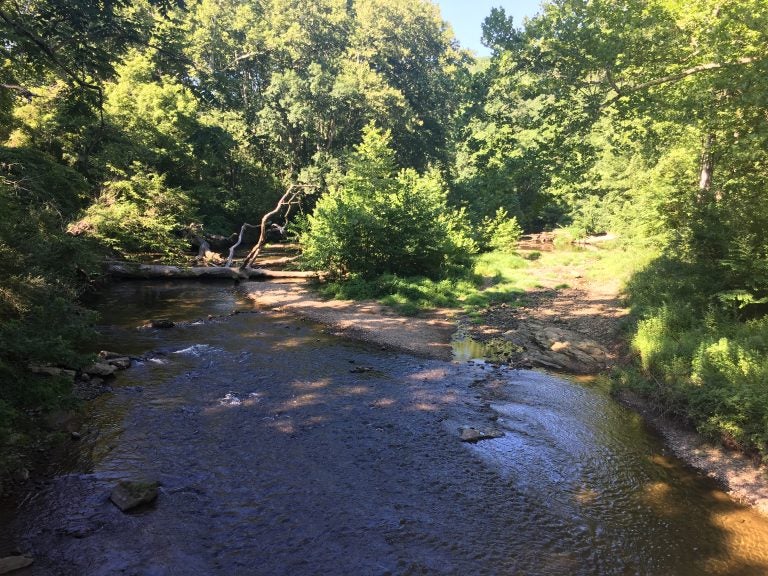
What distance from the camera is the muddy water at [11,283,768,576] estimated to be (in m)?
5.15

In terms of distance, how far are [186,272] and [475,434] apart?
1728cm

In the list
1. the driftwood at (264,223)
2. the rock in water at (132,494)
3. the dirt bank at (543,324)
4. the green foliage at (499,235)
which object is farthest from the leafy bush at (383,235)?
the rock in water at (132,494)

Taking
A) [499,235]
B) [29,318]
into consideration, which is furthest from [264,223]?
[29,318]

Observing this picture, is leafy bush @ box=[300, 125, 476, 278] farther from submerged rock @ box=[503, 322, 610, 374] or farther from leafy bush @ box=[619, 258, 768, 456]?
leafy bush @ box=[619, 258, 768, 456]

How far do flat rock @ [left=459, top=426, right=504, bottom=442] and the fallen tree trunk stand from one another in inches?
570

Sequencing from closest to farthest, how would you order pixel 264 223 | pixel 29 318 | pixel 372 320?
pixel 29 318 < pixel 372 320 < pixel 264 223

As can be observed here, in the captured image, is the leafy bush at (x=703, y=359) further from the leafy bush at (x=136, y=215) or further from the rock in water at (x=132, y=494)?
the leafy bush at (x=136, y=215)

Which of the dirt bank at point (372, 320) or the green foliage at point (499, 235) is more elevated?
the green foliage at point (499, 235)

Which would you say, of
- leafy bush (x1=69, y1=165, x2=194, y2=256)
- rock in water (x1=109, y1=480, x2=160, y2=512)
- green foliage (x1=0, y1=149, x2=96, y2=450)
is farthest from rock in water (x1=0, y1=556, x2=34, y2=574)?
leafy bush (x1=69, y1=165, x2=194, y2=256)

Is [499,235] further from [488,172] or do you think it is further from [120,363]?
[120,363]

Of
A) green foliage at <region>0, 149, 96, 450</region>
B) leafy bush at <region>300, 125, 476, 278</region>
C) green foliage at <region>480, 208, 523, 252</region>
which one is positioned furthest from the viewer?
green foliage at <region>480, 208, 523, 252</region>

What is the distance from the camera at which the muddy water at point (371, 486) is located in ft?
16.9

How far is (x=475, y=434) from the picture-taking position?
7898 mm

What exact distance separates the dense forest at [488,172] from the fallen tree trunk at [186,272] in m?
0.90
